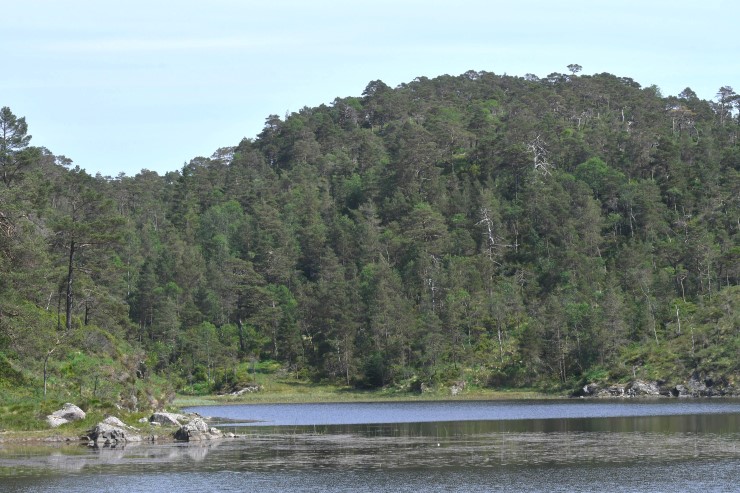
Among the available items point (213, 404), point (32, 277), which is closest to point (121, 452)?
point (32, 277)

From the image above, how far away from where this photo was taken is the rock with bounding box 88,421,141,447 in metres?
75.9

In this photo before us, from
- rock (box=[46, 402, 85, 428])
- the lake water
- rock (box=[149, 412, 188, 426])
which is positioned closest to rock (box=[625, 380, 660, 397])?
the lake water

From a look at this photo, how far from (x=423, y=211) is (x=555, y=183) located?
25874mm

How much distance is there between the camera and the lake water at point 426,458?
56000 mm

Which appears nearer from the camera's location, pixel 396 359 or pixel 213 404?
pixel 213 404

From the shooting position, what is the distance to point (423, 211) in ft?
638

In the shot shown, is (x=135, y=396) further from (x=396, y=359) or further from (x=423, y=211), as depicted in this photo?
(x=423, y=211)

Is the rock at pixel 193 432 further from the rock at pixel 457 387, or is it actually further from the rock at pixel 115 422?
the rock at pixel 457 387

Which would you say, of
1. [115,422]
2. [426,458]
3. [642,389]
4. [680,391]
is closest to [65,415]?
[115,422]

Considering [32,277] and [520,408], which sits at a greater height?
[32,277]

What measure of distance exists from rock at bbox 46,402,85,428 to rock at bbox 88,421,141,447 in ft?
10.2

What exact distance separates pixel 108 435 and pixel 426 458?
24.5 m

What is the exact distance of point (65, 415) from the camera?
79.8 metres

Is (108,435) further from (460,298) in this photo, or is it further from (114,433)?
(460,298)
